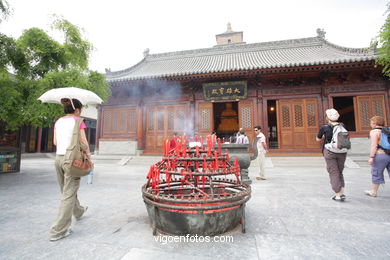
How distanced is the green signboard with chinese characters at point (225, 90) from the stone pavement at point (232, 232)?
6.80 metres

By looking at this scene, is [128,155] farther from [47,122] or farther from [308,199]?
[308,199]

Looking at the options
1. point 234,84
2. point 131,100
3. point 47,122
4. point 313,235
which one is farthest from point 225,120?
point 313,235

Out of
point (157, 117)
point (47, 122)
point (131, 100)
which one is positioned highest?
point (131, 100)

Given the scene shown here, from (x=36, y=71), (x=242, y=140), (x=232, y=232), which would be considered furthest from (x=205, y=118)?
(x=232, y=232)

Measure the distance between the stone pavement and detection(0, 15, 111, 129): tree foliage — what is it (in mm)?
2049

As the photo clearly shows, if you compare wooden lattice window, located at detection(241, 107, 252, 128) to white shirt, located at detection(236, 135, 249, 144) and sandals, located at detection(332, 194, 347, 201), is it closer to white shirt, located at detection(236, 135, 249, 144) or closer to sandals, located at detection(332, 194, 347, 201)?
white shirt, located at detection(236, 135, 249, 144)

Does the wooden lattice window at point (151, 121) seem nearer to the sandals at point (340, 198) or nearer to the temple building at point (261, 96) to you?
the temple building at point (261, 96)

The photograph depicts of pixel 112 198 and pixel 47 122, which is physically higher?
pixel 47 122

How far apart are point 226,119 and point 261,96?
6.41 m

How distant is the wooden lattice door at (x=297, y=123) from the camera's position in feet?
29.8

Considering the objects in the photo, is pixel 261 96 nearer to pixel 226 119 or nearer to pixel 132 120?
pixel 226 119

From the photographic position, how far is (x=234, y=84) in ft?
32.0

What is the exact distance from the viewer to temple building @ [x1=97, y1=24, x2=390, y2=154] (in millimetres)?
8672

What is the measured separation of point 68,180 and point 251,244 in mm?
1991
